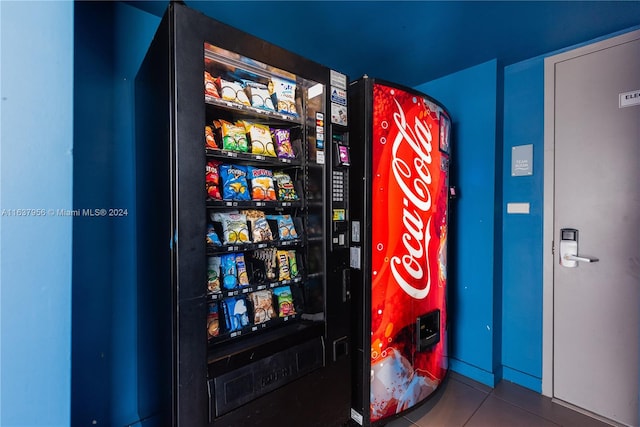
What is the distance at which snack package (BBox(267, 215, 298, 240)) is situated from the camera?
153 centimetres

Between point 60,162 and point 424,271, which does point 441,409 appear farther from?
point 60,162

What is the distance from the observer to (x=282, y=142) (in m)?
1.53

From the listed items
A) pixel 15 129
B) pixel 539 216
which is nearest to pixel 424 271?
pixel 539 216

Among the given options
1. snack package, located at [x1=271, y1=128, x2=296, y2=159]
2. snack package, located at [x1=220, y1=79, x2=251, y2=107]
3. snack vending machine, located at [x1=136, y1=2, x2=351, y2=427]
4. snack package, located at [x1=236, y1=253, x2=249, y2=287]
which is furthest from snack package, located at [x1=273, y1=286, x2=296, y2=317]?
snack package, located at [x1=220, y1=79, x2=251, y2=107]

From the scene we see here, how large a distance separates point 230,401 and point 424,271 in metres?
1.25

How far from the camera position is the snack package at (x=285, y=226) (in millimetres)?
1525

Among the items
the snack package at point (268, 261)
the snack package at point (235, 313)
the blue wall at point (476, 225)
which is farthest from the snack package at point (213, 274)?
the blue wall at point (476, 225)

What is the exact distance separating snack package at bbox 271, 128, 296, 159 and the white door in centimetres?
197

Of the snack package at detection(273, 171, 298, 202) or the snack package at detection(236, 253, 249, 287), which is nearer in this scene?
the snack package at detection(236, 253, 249, 287)

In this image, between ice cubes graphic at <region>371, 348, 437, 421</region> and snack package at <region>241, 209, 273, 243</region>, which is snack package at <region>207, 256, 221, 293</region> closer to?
snack package at <region>241, 209, 273, 243</region>

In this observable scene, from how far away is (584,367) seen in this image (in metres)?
2.00

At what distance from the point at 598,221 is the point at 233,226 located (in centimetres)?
237

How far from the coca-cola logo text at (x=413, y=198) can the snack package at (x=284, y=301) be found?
0.60 metres

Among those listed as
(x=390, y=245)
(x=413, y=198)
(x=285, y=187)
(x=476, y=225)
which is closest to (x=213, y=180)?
(x=285, y=187)
